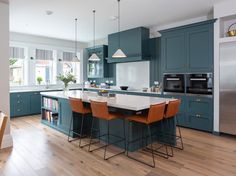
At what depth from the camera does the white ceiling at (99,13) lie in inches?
151

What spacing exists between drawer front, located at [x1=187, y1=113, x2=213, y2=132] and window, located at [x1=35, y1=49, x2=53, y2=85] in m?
5.29

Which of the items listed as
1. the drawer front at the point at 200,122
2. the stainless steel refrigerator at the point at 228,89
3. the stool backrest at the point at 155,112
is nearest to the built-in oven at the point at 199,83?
the stainless steel refrigerator at the point at 228,89

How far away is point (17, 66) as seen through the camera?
256 inches

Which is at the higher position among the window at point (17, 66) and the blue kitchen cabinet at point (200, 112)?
the window at point (17, 66)

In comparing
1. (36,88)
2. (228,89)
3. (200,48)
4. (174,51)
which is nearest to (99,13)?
(174,51)

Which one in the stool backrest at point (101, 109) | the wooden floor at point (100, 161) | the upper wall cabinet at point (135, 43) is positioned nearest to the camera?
the wooden floor at point (100, 161)

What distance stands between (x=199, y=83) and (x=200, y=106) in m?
0.54

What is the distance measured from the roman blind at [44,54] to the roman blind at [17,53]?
487 millimetres

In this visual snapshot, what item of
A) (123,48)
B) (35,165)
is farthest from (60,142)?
(123,48)

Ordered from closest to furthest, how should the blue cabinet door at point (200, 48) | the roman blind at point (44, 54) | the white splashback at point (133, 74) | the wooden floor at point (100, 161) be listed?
the wooden floor at point (100, 161) → the blue cabinet door at point (200, 48) → the white splashback at point (133, 74) → the roman blind at point (44, 54)

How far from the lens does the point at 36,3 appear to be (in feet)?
12.5

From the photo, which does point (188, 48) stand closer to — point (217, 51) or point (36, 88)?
point (217, 51)

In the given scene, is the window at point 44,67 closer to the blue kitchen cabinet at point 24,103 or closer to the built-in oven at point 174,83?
the blue kitchen cabinet at point 24,103

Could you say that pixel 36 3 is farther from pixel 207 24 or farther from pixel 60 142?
pixel 207 24
